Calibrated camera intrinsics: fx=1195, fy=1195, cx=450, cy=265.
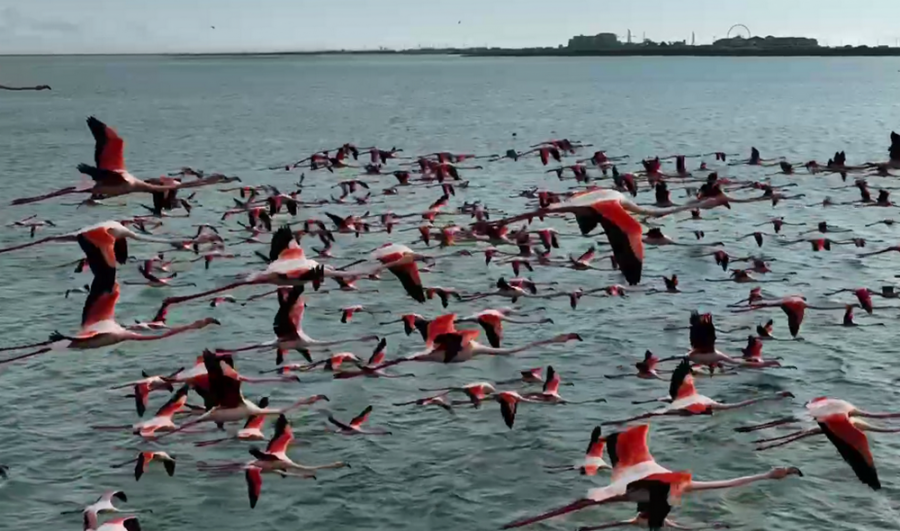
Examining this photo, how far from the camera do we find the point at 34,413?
20.3 m

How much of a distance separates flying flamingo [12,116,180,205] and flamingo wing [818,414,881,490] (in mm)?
8119

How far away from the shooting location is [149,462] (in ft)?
58.0

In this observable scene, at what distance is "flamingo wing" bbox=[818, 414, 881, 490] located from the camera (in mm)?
13625

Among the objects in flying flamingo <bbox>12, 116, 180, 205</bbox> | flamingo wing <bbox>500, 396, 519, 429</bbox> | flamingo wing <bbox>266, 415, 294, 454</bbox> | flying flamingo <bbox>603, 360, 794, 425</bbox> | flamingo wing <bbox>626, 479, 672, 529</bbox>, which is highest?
flying flamingo <bbox>12, 116, 180, 205</bbox>

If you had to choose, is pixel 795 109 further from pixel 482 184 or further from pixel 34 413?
pixel 34 413

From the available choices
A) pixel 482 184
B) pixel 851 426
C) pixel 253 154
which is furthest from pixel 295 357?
pixel 253 154

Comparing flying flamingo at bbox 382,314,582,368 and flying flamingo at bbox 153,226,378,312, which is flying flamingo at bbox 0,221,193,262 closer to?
flying flamingo at bbox 153,226,378,312

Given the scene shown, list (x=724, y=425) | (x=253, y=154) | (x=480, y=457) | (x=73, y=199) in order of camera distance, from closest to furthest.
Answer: (x=480, y=457), (x=724, y=425), (x=73, y=199), (x=253, y=154)

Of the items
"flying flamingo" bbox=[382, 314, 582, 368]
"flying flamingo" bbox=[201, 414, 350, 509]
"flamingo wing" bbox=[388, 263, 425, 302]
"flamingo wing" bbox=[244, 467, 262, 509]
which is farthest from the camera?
"flying flamingo" bbox=[382, 314, 582, 368]

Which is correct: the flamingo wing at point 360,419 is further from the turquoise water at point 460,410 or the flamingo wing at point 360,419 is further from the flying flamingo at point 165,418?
the flying flamingo at point 165,418

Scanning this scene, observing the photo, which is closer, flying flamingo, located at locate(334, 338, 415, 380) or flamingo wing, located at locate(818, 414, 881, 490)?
flamingo wing, located at locate(818, 414, 881, 490)

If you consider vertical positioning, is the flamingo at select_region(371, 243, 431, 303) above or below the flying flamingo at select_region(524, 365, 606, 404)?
above

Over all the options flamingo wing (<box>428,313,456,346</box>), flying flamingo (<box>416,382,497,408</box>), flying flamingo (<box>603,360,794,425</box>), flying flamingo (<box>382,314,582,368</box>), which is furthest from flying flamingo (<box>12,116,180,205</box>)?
flying flamingo (<box>603,360,794,425</box>)

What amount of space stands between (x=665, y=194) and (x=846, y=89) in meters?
160
